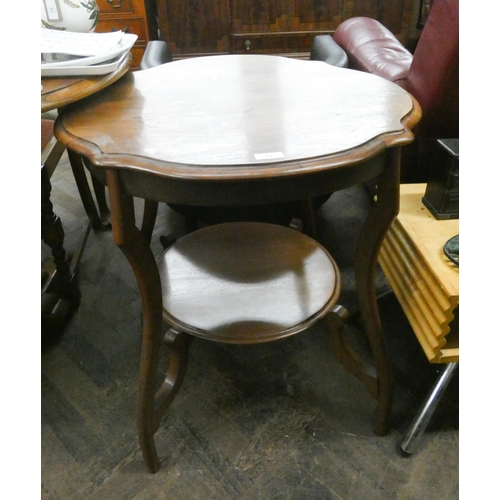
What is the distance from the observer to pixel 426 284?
2.94 feet

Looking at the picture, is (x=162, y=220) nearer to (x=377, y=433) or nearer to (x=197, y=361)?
(x=197, y=361)

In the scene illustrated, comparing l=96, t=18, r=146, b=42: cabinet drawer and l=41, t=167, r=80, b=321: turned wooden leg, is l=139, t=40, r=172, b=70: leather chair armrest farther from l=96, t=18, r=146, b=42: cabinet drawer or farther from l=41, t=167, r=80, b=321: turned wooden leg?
l=96, t=18, r=146, b=42: cabinet drawer

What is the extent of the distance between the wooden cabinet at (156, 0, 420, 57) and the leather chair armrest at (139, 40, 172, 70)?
76cm

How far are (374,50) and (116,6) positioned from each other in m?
1.64

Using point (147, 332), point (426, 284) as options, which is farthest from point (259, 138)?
point (426, 284)

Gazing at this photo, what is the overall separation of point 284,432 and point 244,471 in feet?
0.41

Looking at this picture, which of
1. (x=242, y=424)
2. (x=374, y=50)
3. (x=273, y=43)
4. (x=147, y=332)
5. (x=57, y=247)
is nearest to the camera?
(x=147, y=332)

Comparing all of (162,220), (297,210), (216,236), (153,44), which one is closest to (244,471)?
(216,236)

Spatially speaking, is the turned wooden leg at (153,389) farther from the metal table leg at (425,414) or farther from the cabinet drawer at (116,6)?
the cabinet drawer at (116,6)

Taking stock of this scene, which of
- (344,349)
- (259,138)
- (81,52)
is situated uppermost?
(81,52)

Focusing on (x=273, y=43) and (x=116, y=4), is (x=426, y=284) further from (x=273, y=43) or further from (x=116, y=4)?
(x=116, y=4)

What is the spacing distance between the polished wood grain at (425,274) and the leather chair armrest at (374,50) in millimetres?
366

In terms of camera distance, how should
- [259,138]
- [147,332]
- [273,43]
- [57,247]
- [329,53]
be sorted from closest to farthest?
[259,138]
[147,332]
[57,247]
[329,53]
[273,43]

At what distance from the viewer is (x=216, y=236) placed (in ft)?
3.80
